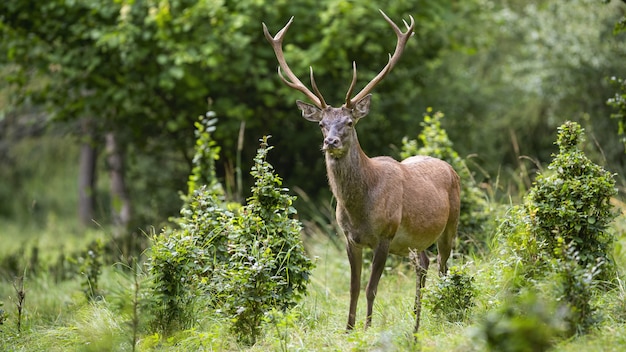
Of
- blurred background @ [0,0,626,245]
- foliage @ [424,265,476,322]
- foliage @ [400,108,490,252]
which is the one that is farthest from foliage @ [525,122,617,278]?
blurred background @ [0,0,626,245]

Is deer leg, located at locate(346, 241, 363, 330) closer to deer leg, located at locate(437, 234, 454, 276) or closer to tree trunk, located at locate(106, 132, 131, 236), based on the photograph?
deer leg, located at locate(437, 234, 454, 276)

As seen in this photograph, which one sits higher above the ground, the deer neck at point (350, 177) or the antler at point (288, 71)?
the antler at point (288, 71)

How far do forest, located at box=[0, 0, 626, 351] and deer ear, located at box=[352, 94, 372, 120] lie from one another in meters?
0.92

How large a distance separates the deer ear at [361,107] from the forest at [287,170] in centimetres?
92

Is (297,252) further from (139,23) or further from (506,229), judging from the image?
(139,23)

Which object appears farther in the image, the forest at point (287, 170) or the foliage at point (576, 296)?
the forest at point (287, 170)

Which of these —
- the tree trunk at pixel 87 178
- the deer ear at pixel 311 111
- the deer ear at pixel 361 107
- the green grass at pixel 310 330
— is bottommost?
the tree trunk at pixel 87 178

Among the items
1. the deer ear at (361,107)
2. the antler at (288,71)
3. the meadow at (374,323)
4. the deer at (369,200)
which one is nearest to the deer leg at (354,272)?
the deer at (369,200)

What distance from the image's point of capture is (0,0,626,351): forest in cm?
564

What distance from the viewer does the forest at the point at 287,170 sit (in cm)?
564

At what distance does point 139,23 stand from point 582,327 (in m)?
8.62

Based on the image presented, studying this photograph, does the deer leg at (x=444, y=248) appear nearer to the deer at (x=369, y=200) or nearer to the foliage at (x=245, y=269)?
the deer at (x=369, y=200)

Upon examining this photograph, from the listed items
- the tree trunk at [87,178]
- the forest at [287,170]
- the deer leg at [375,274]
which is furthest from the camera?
the tree trunk at [87,178]

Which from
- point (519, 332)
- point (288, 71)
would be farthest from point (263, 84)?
point (519, 332)
